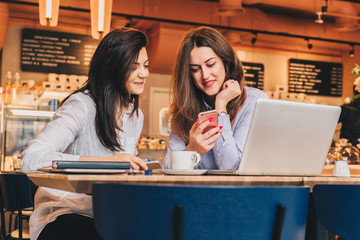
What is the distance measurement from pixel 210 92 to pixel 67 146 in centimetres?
91

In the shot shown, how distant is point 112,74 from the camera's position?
7.21 feet

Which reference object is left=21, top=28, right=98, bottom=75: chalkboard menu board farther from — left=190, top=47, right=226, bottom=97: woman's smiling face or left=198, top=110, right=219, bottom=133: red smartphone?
left=198, top=110, right=219, bottom=133: red smartphone

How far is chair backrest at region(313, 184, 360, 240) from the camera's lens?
144 cm

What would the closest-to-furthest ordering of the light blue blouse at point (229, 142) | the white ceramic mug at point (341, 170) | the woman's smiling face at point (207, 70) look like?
the white ceramic mug at point (341, 170), the light blue blouse at point (229, 142), the woman's smiling face at point (207, 70)

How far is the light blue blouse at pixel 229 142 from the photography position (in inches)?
88.8

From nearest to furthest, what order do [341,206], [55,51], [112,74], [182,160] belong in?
[341,206]
[182,160]
[112,74]
[55,51]

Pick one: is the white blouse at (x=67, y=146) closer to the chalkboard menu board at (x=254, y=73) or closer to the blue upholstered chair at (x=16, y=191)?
the blue upholstered chair at (x=16, y=191)

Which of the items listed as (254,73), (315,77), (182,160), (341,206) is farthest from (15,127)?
(315,77)

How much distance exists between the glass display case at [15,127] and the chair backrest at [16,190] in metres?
2.09

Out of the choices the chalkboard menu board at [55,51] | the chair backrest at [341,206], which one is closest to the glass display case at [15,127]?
the chalkboard menu board at [55,51]

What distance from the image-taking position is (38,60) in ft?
24.8

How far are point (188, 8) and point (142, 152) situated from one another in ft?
7.94

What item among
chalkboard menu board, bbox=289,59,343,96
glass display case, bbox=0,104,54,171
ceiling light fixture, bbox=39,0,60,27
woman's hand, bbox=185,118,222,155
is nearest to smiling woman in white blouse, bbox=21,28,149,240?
woman's hand, bbox=185,118,222,155

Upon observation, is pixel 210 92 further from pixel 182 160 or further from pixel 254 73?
pixel 254 73
